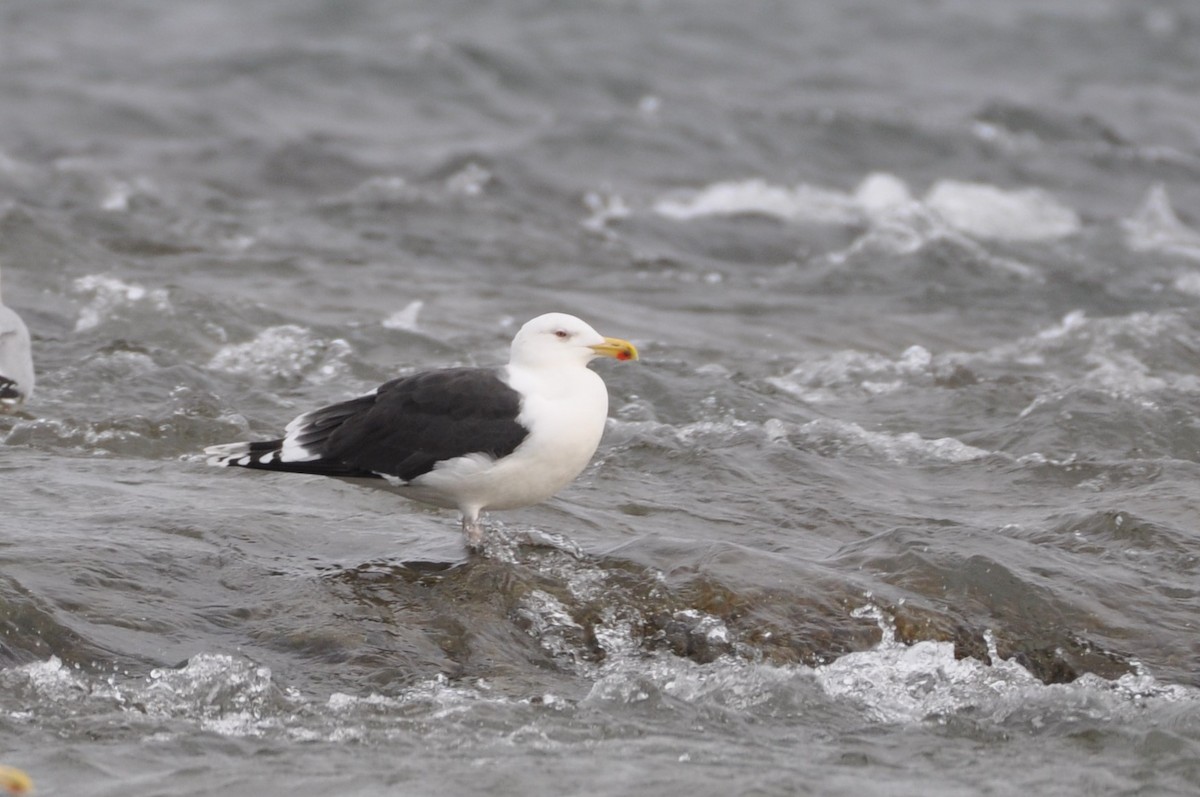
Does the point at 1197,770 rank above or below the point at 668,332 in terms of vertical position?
below

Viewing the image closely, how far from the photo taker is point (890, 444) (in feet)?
26.9

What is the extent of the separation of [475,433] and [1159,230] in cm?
995

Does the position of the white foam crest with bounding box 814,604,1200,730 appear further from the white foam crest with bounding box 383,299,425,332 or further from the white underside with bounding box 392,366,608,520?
the white foam crest with bounding box 383,299,425,332

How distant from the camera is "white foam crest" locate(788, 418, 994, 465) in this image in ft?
26.5

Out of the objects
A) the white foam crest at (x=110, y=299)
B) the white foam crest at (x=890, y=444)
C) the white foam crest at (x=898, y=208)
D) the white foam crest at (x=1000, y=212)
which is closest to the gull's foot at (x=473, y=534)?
the white foam crest at (x=890, y=444)

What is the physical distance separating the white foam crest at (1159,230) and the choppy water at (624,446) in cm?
7

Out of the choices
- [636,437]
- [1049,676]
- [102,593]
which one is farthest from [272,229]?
[1049,676]

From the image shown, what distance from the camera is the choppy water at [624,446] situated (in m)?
5.08

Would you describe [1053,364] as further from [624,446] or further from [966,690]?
[966,690]

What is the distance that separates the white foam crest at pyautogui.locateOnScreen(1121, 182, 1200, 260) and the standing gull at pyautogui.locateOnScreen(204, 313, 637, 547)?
8726mm

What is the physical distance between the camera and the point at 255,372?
9.07 meters

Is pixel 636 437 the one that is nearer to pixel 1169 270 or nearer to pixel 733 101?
pixel 1169 270

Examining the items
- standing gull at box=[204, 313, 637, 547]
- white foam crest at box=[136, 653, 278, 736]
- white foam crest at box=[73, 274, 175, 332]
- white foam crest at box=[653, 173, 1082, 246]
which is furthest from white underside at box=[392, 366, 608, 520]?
white foam crest at box=[653, 173, 1082, 246]

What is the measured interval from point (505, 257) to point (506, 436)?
6722mm
